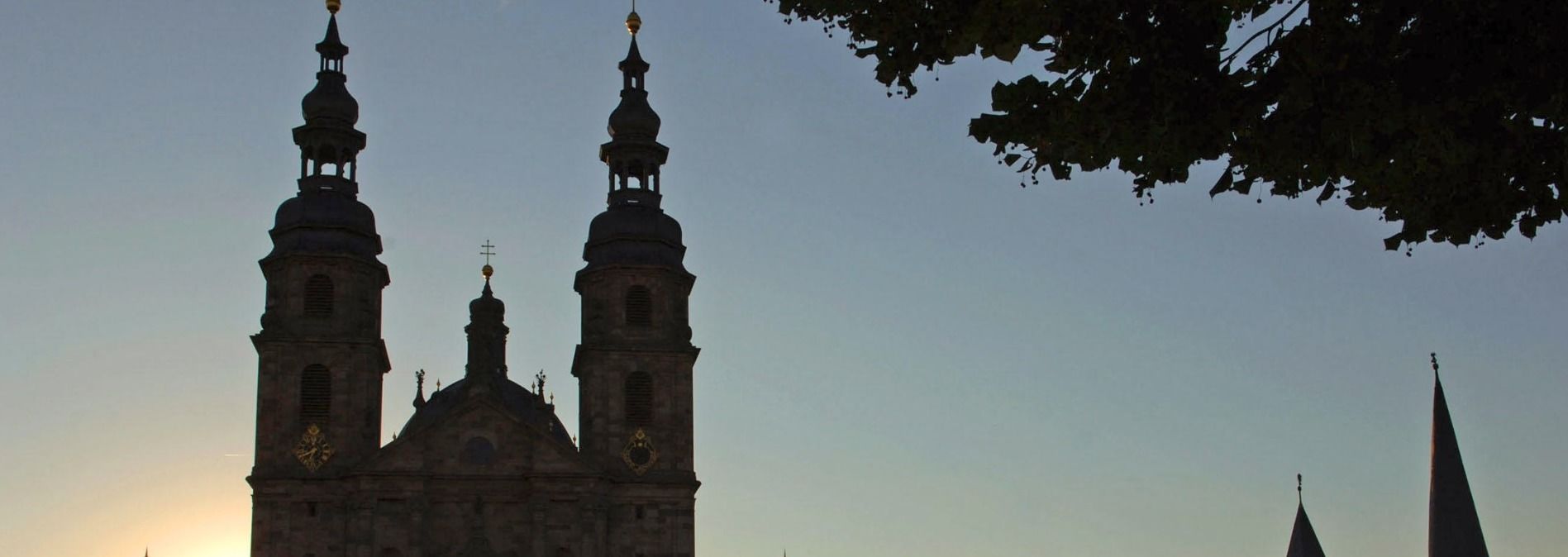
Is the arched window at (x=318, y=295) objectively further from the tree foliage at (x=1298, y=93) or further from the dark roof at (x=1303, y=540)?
the tree foliage at (x=1298, y=93)

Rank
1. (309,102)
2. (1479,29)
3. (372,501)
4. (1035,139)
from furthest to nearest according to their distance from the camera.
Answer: (309,102), (372,501), (1035,139), (1479,29)

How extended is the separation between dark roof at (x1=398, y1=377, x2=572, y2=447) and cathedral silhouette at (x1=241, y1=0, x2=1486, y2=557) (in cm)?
7

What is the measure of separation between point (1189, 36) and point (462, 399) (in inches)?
1732

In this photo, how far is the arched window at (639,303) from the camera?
5706 cm

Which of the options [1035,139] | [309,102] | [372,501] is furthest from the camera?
[309,102]

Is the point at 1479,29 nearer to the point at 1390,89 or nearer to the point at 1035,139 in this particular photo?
the point at 1390,89

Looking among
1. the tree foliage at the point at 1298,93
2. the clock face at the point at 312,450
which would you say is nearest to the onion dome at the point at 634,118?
the clock face at the point at 312,450

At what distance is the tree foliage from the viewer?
37.8ft

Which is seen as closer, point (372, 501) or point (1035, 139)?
point (1035, 139)

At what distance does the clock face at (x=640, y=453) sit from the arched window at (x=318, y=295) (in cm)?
861

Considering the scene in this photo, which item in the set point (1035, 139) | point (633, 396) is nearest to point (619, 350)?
point (633, 396)

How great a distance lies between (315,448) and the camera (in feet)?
177

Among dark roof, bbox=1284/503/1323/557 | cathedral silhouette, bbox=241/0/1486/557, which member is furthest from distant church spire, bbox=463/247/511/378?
dark roof, bbox=1284/503/1323/557

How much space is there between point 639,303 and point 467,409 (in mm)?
5824
